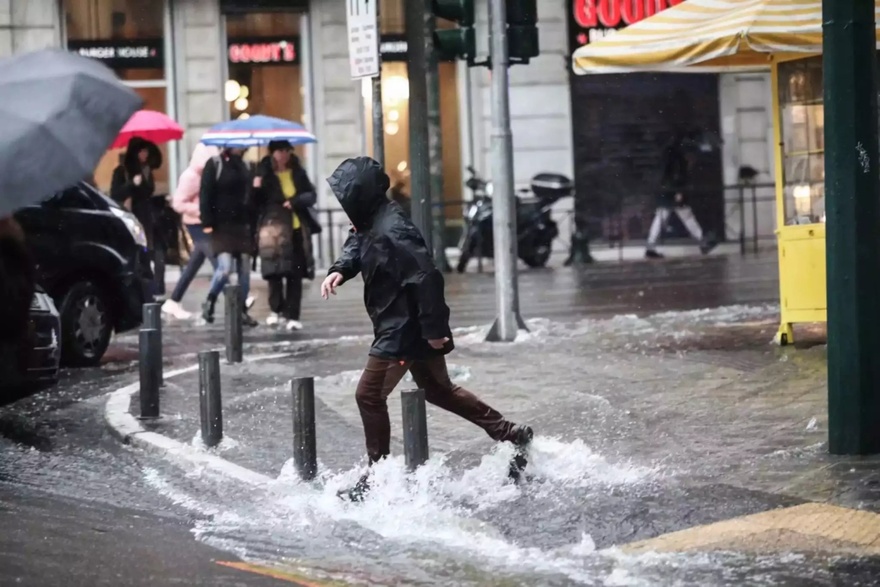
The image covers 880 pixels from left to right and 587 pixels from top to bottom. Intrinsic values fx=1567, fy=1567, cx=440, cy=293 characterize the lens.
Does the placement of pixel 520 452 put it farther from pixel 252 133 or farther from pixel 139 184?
pixel 139 184

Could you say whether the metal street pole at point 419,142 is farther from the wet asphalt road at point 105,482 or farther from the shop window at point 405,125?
the shop window at point 405,125

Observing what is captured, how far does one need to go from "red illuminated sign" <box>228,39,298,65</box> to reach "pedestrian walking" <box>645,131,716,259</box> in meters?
6.94

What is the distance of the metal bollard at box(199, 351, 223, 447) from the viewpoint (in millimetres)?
9305

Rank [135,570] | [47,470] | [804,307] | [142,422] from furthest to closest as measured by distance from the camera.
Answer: [804,307]
[142,422]
[47,470]
[135,570]

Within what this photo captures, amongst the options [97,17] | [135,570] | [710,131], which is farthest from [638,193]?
[135,570]

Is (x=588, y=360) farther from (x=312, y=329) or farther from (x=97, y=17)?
(x=97, y=17)

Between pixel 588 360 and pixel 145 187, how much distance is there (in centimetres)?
884

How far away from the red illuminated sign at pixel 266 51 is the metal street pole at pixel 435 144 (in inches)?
162

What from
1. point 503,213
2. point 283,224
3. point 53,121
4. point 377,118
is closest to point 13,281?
point 53,121

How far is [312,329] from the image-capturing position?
16375 mm

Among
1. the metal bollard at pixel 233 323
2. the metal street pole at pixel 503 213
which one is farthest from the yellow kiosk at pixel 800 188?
the metal bollard at pixel 233 323

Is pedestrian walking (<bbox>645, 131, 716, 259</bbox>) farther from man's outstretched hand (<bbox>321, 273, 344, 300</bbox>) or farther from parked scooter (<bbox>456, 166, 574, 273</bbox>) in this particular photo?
man's outstretched hand (<bbox>321, 273, 344, 300</bbox>)

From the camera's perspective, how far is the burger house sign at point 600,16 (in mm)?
28438

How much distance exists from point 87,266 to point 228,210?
2.96m
